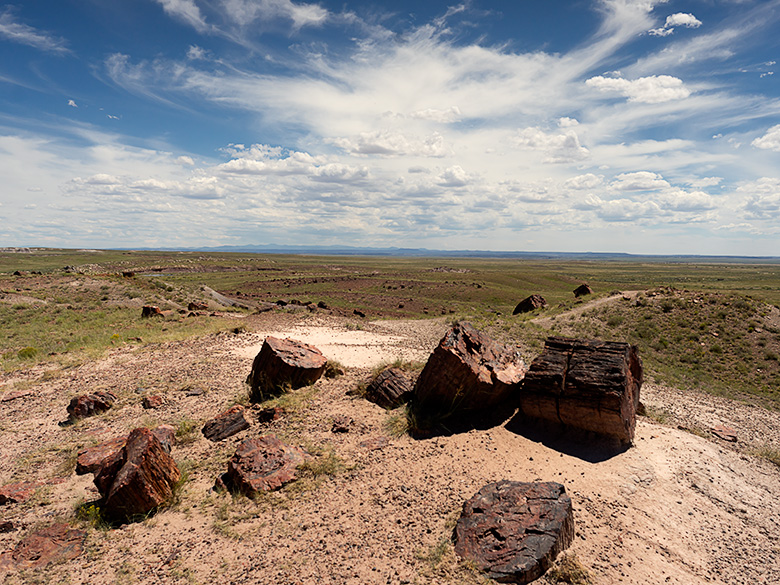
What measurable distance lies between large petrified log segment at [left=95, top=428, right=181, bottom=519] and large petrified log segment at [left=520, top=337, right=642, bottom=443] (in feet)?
28.0

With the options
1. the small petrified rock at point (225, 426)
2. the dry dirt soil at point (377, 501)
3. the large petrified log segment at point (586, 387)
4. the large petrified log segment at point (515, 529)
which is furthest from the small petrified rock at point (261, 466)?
the large petrified log segment at point (586, 387)

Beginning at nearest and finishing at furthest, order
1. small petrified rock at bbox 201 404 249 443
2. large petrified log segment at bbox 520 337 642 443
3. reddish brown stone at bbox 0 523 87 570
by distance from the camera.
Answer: reddish brown stone at bbox 0 523 87 570, large petrified log segment at bbox 520 337 642 443, small petrified rock at bbox 201 404 249 443

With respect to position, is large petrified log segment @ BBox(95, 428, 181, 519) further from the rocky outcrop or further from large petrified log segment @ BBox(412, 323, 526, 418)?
the rocky outcrop

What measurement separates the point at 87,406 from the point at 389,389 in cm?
945

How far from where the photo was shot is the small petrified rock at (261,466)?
27.9 ft

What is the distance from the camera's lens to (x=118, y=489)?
25.4ft

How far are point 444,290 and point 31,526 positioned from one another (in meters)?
65.3

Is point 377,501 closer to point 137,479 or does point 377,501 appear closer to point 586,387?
point 137,479

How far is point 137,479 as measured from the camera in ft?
25.9

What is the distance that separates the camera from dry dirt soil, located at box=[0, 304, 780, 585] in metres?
6.66

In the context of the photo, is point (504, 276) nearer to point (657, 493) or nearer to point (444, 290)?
point (444, 290)

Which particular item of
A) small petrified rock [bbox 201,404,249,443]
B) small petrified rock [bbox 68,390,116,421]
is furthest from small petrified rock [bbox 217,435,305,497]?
small petrified rock [bbox 68,390,116,421]

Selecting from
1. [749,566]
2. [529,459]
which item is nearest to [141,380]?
[529,459]

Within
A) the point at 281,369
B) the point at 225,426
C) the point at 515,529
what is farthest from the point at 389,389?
the point at 515,529
